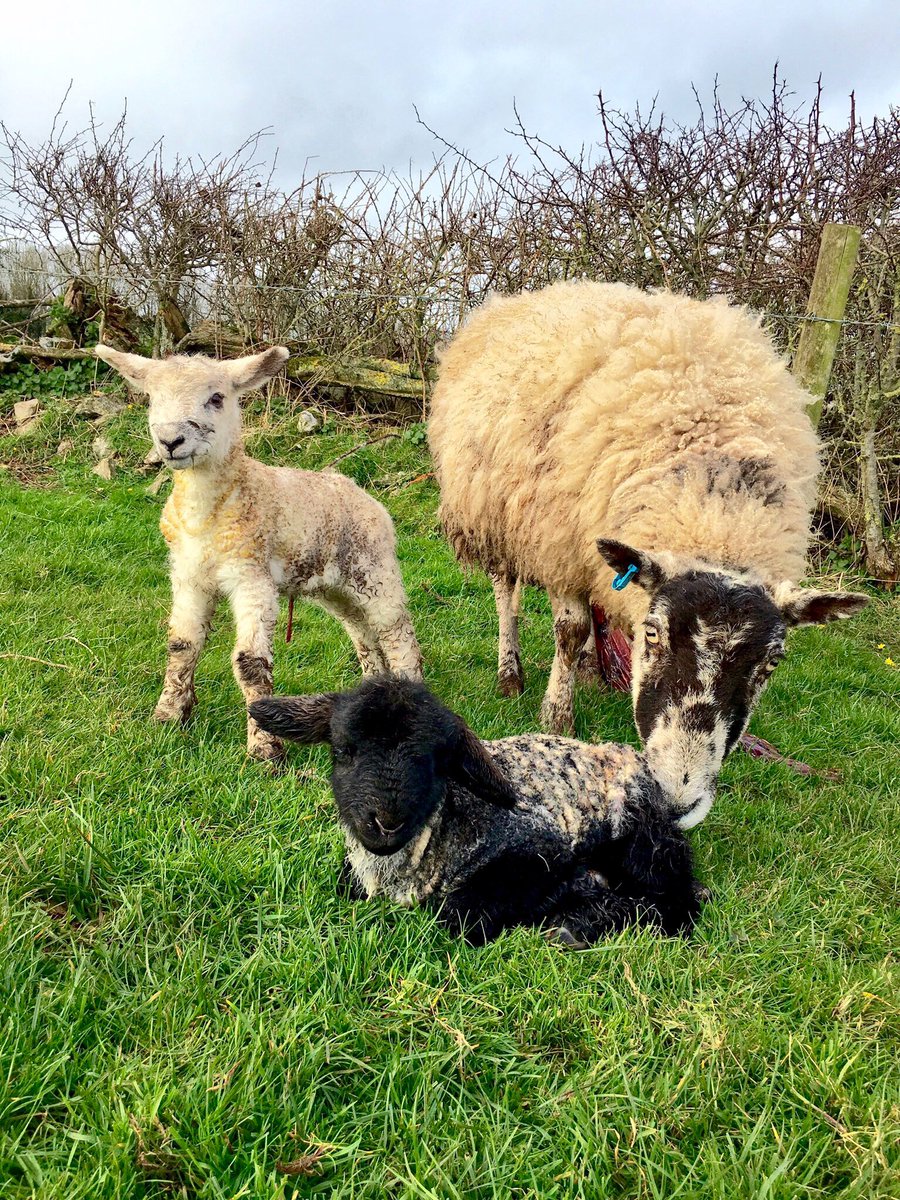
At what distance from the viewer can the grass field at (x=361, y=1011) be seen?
1488mm

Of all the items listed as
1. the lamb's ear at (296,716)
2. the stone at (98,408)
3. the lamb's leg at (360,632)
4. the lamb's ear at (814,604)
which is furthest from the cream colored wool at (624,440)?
the stone at (98,408)

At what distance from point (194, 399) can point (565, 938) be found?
2570 millimetres

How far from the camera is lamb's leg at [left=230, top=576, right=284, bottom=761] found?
338 cm

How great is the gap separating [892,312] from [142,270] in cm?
849

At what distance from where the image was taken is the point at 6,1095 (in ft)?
4.83

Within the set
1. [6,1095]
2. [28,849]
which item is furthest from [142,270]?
[6,1095]

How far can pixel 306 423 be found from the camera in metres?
9.34

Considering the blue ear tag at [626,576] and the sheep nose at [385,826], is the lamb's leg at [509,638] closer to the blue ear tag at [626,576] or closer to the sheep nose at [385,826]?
the blue ear tag at [626,576]

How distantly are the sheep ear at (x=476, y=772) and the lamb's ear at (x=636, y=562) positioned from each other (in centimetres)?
117

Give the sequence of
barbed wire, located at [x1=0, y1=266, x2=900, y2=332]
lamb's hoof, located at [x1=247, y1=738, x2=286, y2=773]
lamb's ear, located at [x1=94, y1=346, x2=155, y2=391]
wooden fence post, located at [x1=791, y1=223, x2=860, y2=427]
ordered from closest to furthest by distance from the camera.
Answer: lamb's hoof, located at [x1=247, y1=738, x2=286, y2=773] < lamb's ear, located at [x1=94, y1=346, x2=155, y2=391] < wooden fence post, located at [x1=791, y1=223, x2=860, y2=427] < barbed wire, located at [x1=0, y1=266, x2=900, y2=332]

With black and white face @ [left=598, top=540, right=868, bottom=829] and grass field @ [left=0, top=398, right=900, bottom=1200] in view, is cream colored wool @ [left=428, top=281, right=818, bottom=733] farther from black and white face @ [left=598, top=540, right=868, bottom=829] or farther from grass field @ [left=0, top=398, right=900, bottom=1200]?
grass field @ [left=0, top=398, right=900, bottom=1200]

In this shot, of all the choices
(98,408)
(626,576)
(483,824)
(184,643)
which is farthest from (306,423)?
(483,824)

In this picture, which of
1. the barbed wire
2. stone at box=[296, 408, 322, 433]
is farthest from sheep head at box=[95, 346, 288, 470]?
stone at box=[296, 408, 322, 433]

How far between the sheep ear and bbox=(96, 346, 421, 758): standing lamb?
1.31 meters
